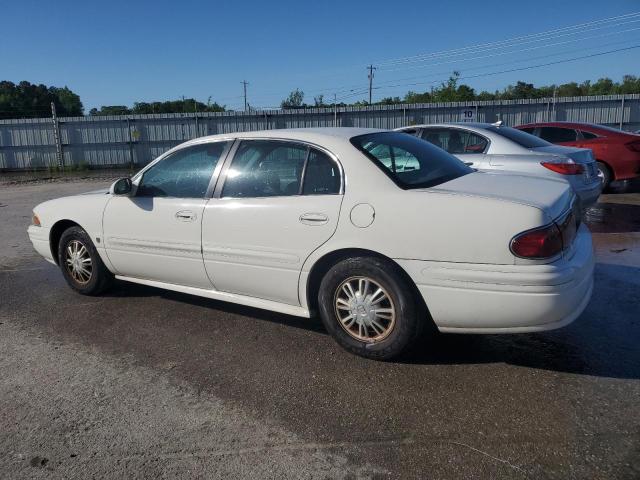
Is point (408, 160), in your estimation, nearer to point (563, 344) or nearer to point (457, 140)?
point (563, 344)

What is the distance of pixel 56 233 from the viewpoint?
17.3ft

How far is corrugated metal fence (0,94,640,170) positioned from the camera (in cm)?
2161

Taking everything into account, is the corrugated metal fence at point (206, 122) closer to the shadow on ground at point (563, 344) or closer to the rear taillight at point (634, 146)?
the rear taillight at point (634, 146)

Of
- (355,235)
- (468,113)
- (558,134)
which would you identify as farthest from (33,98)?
(355,235)

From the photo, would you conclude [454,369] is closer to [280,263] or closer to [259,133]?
[280,263]

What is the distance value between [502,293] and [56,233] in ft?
14.0

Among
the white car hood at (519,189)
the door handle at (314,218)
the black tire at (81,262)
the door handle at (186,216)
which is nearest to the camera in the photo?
the white car hood at (519,189)

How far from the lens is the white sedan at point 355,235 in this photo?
119 inches

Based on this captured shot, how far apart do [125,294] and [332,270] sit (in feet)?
8.47

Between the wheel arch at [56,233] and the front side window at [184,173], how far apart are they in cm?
108

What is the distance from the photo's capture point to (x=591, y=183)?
23.8ft

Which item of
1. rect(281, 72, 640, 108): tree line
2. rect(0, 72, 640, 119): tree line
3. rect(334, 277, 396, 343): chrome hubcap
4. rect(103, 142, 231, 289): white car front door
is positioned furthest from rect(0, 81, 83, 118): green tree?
rect(334, 277, 396, 343): chrome hubcap

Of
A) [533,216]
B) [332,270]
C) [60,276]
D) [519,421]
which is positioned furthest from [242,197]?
[60,276]

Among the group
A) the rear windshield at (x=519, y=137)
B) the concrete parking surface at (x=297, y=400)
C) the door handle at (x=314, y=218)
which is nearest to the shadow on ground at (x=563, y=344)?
the concrete parking surface at (x=297, y=400)
